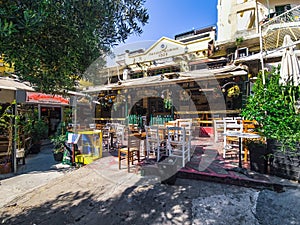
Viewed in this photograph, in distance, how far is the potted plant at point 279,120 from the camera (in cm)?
321

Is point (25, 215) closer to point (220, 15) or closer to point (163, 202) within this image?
point (163, 202)

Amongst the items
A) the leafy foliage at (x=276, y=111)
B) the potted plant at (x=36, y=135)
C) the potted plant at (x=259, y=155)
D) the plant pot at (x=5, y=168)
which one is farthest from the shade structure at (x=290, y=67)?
the potted plant at (x=36, y=135)

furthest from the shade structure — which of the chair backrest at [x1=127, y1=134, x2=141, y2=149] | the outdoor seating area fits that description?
the chair backrest at [x1=127, y1=134, x2=141, y2=149]

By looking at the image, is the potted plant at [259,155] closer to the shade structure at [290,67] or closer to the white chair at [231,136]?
the white chair at [231,136]

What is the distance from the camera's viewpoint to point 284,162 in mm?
3301

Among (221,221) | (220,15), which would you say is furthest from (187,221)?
(220,15)

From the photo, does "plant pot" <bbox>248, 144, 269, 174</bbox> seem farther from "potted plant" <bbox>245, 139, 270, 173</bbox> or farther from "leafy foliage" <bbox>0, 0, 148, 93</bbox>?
"leafy foliage" <bbox>0, 0, 148, 93</bbox>

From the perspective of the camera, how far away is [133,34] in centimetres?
264

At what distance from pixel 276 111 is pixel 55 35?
3.84 meters

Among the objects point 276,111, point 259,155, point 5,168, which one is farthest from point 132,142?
point 5,168

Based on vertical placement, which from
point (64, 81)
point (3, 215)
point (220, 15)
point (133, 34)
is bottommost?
point (3, 215)

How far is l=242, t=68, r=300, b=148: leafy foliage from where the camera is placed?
10.7 ft

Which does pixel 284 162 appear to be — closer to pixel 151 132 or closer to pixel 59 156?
pixel 151 132

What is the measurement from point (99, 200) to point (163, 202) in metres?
1.12
